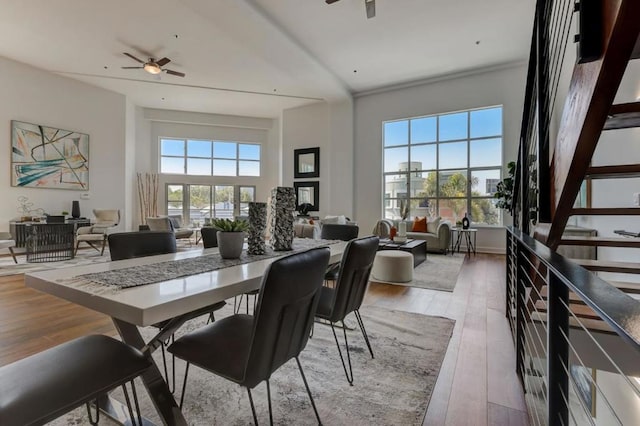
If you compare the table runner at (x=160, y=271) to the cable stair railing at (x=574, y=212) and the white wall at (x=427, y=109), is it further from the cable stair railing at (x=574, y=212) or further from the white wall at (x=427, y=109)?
the white wall at (x=427, y=109)

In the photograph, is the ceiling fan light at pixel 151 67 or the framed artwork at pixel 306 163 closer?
the ceiling fan light at pixel 151 67

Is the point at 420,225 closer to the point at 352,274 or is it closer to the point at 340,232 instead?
the point at 340,232

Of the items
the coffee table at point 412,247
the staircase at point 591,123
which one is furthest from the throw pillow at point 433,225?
the staircase at point 591,123

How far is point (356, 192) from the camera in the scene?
7938 mm

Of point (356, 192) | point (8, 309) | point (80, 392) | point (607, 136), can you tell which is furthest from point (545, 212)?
point (356, 192)

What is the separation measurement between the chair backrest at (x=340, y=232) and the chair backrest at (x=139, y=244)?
51.9 inches

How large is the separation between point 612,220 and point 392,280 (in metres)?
2.44

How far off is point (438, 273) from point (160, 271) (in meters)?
3.91

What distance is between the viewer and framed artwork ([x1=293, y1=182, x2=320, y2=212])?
8.30 m

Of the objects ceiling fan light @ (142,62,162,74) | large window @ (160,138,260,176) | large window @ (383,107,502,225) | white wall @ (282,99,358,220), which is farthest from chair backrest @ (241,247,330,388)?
large window @ (160,138,260,176)

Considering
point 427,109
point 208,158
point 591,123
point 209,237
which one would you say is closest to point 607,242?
point 591,123

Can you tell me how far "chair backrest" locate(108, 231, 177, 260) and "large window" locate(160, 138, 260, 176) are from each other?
25.8 feet

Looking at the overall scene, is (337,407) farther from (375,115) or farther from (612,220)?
(375,115)

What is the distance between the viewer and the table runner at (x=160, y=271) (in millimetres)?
1207
